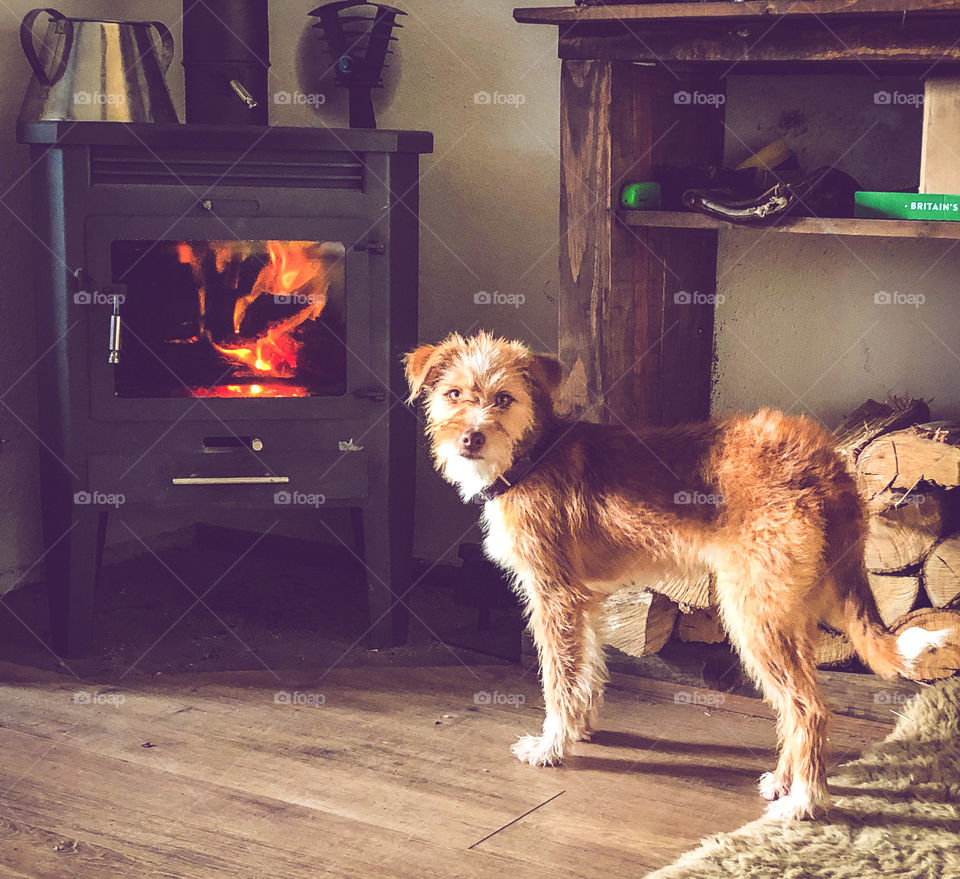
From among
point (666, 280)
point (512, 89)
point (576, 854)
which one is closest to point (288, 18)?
point (512, 89)

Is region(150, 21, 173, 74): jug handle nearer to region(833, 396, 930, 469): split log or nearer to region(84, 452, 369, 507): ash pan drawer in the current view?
region(84, 452, 369, 507): ash pan drawer

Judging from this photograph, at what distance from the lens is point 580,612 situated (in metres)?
2.55

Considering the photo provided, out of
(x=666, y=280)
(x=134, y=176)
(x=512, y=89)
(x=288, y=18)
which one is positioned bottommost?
(x=666, y=280)

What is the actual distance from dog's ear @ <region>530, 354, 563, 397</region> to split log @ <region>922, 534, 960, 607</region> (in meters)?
0.87

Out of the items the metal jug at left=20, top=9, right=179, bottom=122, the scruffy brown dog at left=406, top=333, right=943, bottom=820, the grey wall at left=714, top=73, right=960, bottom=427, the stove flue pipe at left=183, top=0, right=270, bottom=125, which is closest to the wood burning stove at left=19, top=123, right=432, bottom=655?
the metal jug at left=20, top=9, right=179, bottom=122

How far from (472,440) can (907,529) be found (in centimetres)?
95

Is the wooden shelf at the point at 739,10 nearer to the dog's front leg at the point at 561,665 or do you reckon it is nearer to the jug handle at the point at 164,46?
the jug handle at the point at 164,46

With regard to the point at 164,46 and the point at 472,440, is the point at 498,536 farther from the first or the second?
the point at 164,46

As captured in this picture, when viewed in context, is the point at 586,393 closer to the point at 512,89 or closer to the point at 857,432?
the point at 857,432

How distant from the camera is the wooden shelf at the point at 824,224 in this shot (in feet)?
7.99

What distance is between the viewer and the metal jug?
9.97ft

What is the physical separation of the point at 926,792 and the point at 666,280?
1.30m

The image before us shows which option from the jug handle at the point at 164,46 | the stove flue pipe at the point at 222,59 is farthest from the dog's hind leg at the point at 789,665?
the jug handle at the point at 164,46

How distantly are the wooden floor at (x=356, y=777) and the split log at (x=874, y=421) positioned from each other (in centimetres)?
63
